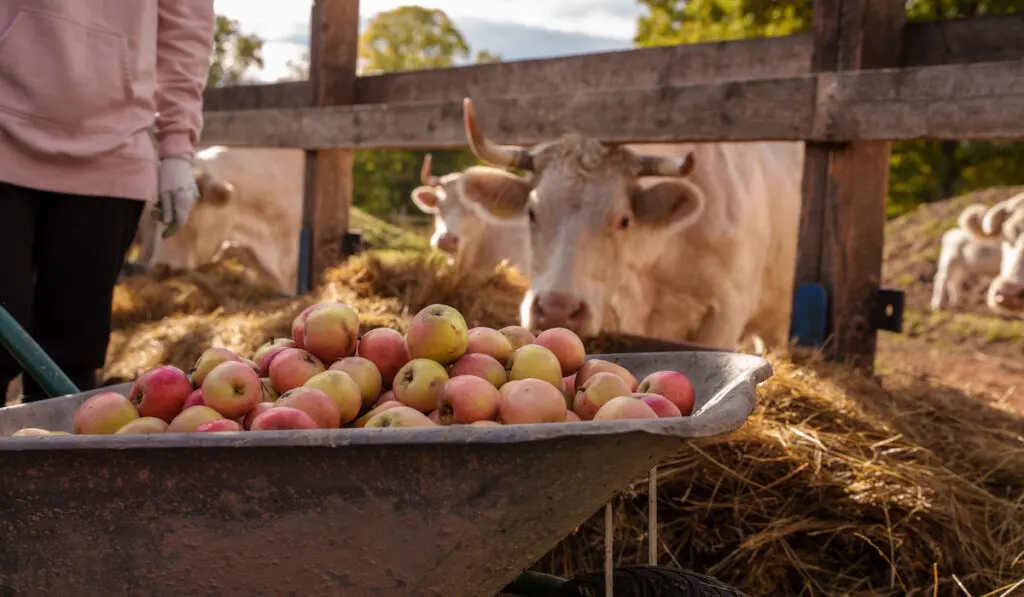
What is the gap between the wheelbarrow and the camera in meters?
1.17

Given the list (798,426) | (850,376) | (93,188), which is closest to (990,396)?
(850,376)

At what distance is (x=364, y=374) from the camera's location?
5.16 ft

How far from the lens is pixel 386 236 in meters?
23.1

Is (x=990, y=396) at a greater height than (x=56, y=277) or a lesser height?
lesser

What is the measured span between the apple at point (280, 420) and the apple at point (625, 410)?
1.36 feet

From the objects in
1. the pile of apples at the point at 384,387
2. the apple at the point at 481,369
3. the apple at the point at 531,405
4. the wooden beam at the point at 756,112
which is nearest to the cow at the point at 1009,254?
the wooden beam at the point at 756,112

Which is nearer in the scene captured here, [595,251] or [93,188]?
[93,188]

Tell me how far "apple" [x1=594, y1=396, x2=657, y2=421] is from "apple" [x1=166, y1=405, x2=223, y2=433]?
Result: 56 cm

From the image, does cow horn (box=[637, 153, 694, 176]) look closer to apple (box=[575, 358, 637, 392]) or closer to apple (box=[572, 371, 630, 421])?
apple (box=[575, 358, 637, 392])

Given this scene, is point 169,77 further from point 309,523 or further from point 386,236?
point 386,236

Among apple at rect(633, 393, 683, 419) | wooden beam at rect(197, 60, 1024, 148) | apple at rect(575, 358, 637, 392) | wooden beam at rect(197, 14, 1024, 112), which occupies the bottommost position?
apple at rect(633, 393, 683, 419)

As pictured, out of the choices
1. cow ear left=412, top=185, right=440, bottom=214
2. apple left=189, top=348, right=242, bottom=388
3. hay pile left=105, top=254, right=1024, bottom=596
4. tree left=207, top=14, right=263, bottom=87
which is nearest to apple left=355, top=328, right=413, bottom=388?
apple left=189, top=348, right=242, bottom=388

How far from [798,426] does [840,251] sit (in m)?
0.82

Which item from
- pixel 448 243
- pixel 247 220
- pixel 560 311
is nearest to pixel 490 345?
pixel 560 311
